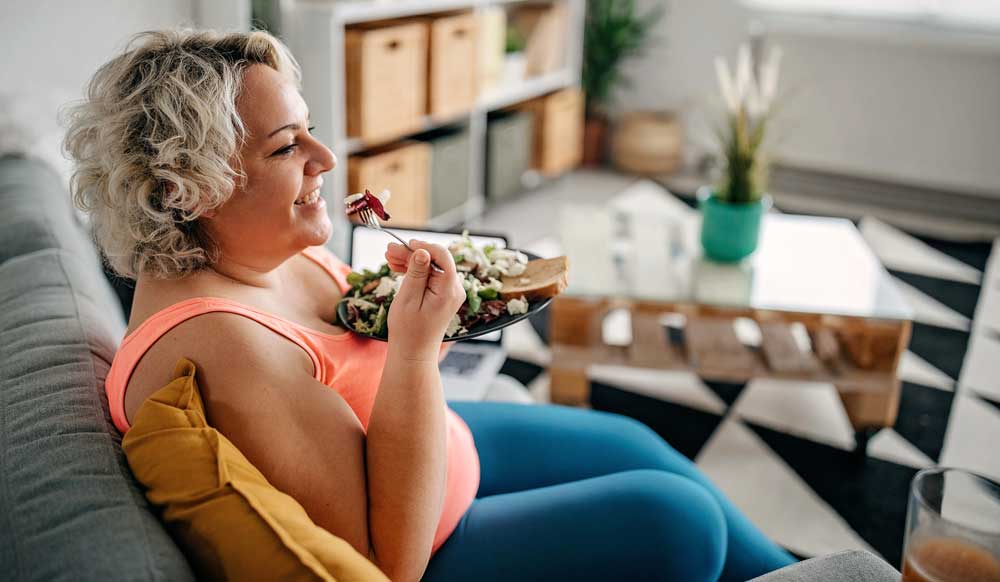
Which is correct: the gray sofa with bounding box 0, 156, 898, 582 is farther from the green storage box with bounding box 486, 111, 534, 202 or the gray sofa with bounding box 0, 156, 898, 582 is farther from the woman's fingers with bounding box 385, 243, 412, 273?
the green storage box with bounding box 486, 111, 534, 202

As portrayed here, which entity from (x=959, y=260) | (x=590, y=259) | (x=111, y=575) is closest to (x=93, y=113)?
(x=111, y=575)

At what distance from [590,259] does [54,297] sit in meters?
1.49

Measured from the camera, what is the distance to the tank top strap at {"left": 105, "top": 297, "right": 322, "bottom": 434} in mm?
935

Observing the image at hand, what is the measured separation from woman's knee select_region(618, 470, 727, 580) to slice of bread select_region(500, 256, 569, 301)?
0.29 metres

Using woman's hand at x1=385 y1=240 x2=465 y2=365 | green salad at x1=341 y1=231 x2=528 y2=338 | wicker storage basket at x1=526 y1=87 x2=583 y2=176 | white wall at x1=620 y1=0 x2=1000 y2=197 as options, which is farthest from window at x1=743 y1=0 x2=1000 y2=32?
woman's hand at x1=385 y1=240 x2=465 y2=365

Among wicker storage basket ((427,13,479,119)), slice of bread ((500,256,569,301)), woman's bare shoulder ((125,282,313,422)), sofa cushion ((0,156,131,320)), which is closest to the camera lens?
woman's bare shoulder ((125,282,313,422))

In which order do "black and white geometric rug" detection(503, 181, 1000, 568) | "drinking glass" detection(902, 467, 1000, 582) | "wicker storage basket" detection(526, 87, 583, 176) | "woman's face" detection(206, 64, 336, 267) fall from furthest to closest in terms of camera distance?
"wicker storage basket" detection(526, 87, 583, 176), "black and white geometric rug" detection(503, 181, 1000, 568), "woman's face" detection(206, 64, 336, 267), "drinking glass" detection(902, 467, 1000, 582)

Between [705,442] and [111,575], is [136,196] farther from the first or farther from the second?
[705,442]

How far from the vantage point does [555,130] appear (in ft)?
13.8

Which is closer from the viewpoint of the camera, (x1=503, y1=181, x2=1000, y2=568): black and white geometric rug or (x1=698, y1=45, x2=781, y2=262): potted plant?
(x1=503, y1=181, x2=1000, y2=568): black and white geometric rug

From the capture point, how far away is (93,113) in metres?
0.98

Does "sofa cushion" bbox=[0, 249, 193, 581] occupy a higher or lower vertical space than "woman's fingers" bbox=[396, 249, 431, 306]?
lower

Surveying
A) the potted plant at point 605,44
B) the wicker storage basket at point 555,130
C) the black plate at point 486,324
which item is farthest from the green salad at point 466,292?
the potted plant at point 605,44

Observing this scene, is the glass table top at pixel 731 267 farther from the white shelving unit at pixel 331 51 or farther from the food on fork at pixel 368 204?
the food on fork at pixel 368 204
